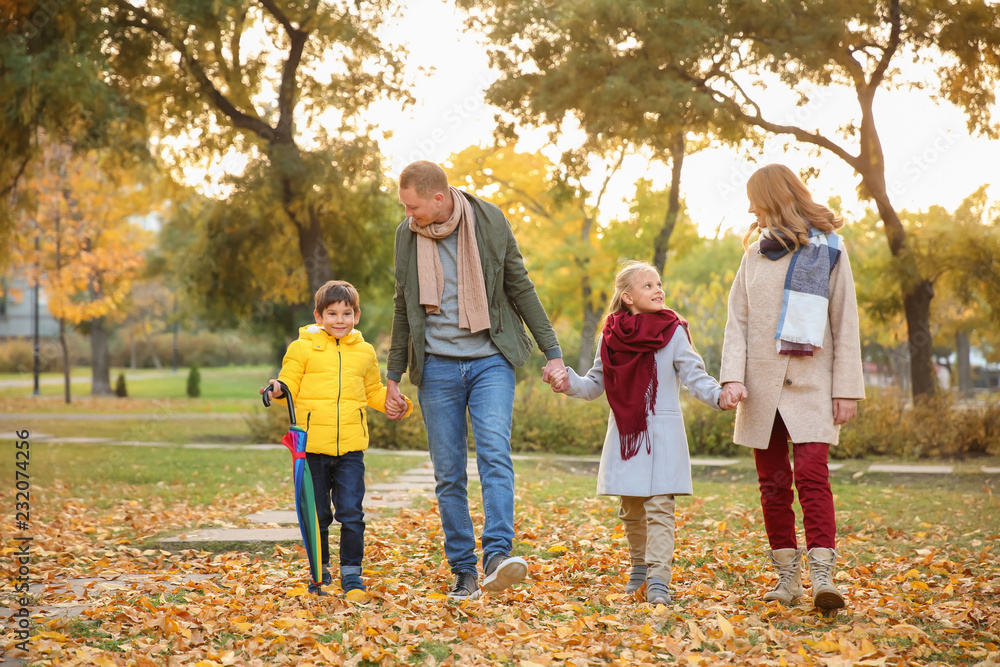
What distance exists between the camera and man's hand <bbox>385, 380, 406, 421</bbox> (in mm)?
4098

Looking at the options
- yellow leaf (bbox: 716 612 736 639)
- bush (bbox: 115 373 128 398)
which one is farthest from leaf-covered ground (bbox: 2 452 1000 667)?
bush (bbox: 115 373 128 398)

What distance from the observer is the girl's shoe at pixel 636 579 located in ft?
13.2

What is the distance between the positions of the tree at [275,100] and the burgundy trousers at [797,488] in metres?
10.5

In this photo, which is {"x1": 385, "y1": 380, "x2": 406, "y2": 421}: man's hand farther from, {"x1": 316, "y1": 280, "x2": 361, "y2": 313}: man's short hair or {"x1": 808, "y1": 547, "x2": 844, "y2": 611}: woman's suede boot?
{"x1": 808, "y1": 547, "x2": 844, "y2": 611}: woman's suede boot

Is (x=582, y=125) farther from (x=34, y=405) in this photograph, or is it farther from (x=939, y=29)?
(x=34, y=405)

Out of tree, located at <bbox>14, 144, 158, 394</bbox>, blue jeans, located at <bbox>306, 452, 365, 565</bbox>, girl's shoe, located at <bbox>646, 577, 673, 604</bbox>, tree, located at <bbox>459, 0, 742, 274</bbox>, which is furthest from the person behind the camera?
tree, located at <bbox>14, 144, 158, 394</bbox>

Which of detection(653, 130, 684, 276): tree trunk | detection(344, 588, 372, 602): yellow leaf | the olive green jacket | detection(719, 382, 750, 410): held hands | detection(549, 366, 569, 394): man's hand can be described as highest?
detection(653, 130, 684, 276): tree trunk

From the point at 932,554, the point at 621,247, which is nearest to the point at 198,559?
the point at 932,554

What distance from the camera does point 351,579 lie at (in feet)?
13.3

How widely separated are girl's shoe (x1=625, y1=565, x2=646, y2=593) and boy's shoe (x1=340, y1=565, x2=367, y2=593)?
123 centimetres

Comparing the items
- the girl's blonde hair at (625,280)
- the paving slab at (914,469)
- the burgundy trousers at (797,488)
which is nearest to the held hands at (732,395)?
the burgundy trousers at (797,488)

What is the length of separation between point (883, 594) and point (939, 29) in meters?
10.9

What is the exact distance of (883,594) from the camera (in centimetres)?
396

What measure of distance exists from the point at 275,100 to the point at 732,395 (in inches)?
509
